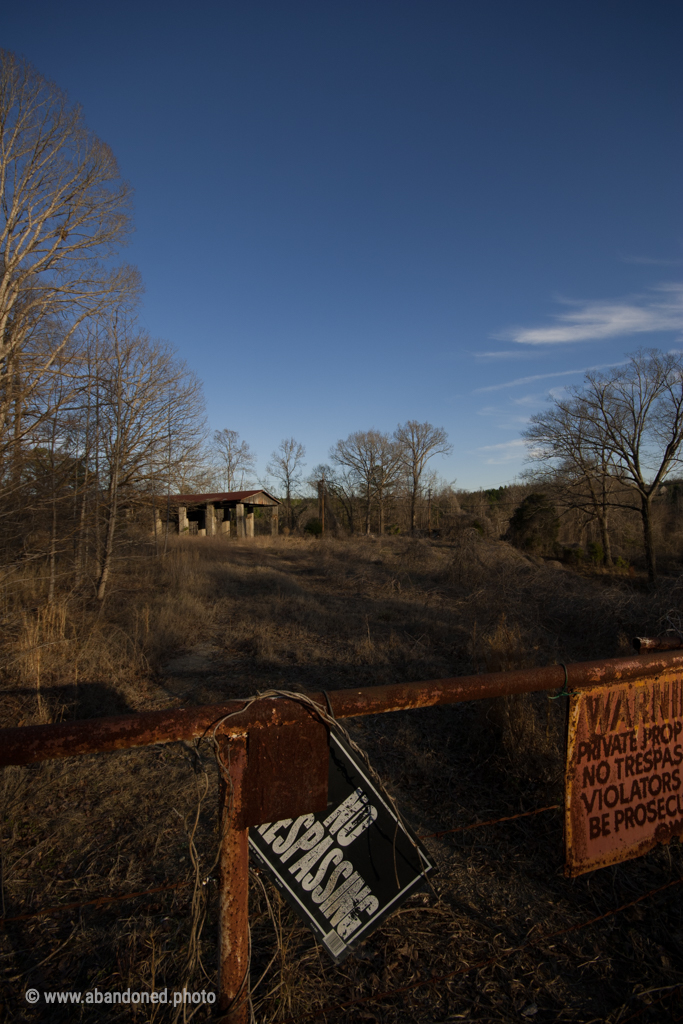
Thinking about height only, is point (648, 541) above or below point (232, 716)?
Result: below

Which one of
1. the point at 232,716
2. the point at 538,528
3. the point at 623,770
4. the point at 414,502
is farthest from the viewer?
the point at 414,502

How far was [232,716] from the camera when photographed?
113 centimetres

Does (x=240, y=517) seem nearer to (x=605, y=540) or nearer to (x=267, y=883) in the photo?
(x=605, y=540)

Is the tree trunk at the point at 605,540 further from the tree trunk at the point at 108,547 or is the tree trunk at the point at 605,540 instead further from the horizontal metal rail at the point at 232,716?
the horizontal metal rail at the point at 232,716

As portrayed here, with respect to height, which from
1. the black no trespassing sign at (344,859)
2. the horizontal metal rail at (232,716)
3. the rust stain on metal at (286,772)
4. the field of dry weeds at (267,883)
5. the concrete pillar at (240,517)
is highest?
the concrete pillar at (240,517)

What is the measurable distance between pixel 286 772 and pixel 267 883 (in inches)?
73.3

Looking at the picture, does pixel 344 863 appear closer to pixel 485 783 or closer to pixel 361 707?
pixel 361 707

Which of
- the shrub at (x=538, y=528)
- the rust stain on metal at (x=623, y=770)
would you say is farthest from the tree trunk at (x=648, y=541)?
the rust stain on metal at (x=623, y=770)

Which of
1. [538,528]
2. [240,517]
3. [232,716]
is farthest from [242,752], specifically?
[240,517]

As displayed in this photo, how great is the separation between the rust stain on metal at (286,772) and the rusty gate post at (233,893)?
2 centimetres

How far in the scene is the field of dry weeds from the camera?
69.7 inches

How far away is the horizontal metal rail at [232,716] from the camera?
1.01 m

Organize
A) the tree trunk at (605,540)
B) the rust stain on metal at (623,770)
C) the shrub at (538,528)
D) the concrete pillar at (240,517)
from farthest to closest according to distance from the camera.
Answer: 1. the concrete pillar at (240,517)
2. the shrub at (538,528)
3. the tree trunk at (605,540)
4. the rust stain on metal at (623,770)

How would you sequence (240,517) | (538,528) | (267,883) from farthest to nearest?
(240,517) < (538,528) < (267,883)
